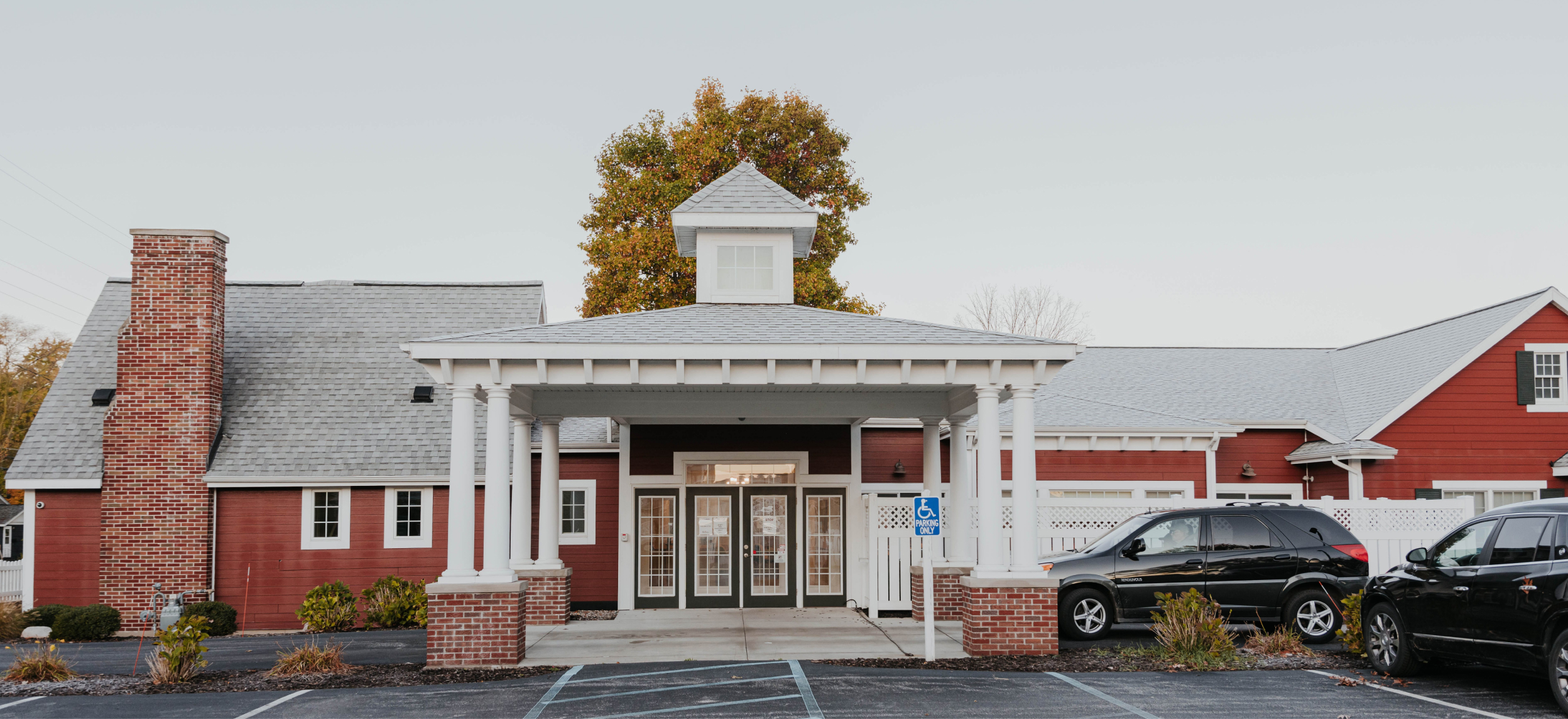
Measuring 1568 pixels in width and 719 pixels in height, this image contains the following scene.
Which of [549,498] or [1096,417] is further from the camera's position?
[1096,417]

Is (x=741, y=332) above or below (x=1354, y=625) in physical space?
above

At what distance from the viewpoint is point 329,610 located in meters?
17.2

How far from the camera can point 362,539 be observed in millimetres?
18266

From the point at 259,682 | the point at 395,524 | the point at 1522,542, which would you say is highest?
the point at 1522,542

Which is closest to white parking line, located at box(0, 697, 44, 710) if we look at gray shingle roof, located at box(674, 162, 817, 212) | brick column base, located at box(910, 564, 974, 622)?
gray shingle roof, located at box(674, 162, 817, 212)

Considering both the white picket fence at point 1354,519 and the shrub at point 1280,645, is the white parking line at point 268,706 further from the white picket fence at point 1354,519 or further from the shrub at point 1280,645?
the shrub at point 1280,645

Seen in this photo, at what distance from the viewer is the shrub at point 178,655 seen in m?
11.0

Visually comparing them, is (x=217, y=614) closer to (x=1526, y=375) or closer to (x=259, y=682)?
(x=259, y=682)

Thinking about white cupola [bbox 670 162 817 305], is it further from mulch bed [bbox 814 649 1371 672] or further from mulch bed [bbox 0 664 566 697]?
mulch bed [bbox 0 664 566 697]

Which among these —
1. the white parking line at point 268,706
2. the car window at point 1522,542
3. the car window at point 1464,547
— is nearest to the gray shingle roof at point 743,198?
the white parking line at point 268,706

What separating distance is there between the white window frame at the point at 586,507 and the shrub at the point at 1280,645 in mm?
10573

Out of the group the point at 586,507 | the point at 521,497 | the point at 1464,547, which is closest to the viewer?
the point at 1464,547

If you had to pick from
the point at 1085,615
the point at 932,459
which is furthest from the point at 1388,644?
the point at 932,459

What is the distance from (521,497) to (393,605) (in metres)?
3.37
